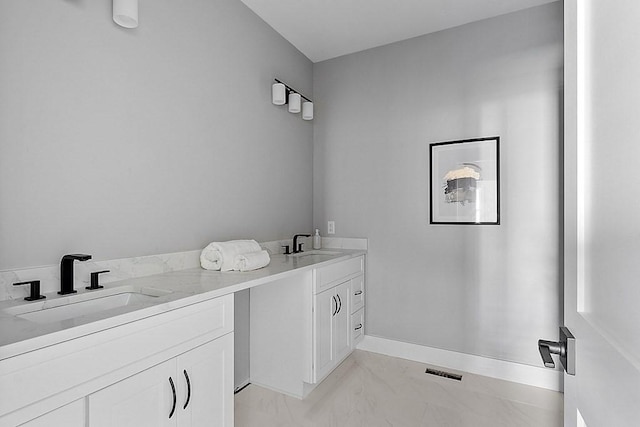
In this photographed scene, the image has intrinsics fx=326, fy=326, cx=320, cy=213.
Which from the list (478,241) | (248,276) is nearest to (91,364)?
(248,276)

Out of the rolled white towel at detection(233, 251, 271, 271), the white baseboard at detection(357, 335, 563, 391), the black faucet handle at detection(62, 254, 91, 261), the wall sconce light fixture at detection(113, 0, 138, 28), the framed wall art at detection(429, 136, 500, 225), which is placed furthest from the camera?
the framed wall art at detection(429, 136, 500, 225)

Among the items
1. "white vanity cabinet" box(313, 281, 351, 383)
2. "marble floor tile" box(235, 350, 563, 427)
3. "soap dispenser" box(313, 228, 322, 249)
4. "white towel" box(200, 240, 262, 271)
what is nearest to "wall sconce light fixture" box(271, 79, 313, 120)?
"soap dispenser" box(313, 228, 322, 249)

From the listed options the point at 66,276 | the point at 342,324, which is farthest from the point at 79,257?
the point at 342,324

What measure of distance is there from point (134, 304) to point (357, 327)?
6.23ft

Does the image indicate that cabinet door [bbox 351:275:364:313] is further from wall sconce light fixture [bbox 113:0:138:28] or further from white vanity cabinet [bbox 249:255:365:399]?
wall sconce light fixture [bbox 113:0:138:28]

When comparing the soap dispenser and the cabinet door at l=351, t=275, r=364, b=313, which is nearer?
the cabinet door at l=351, t=275, r=364, b=313

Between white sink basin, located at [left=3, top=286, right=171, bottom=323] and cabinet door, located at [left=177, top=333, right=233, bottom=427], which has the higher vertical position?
white sink basin, located at [left=3, top=286, right=171, bottom=323]

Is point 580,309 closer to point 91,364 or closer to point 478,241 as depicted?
point 91,364

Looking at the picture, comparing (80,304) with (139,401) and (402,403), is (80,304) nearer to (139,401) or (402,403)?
(139,401)

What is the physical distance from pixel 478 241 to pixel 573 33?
199 cm

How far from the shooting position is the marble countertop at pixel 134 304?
2.61ft

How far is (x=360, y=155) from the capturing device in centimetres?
288


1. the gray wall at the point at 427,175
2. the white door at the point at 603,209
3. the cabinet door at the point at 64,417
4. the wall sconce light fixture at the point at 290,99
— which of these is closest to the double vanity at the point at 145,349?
the cabinet door at the point at 64,417

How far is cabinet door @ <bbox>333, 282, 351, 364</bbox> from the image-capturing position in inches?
90.5
